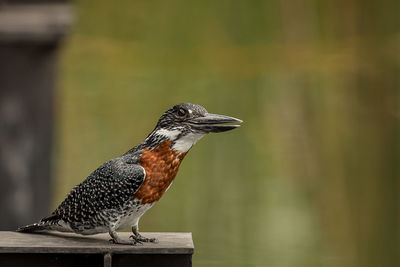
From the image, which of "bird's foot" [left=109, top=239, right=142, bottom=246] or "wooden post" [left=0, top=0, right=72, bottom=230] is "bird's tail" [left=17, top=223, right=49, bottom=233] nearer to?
"bird's foot" [left=109, top=239, right=142, bottom=246]

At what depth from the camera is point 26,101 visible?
12.3ft

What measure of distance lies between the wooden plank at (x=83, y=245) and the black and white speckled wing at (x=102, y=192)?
0.19 ft

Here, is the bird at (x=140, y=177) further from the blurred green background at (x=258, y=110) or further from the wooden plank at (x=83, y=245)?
the blurred green background at (x=258, y=110)

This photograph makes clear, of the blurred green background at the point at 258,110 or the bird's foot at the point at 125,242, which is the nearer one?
the bird's foot at the point at 125,242

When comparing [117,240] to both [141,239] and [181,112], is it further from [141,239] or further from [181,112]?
[181,112]

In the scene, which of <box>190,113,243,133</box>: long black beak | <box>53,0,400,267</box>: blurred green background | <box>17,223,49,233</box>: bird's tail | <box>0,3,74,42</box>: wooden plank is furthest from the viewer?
<box>53,0,400,267</box>: blurred green background

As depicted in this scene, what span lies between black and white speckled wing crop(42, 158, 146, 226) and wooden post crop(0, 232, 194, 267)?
0.06m

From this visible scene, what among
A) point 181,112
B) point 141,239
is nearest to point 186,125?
point 181,112

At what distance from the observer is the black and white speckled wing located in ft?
7.49

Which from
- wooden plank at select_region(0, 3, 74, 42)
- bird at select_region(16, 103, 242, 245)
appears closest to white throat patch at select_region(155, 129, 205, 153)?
bird at select_region(16, 103, 242, 245)

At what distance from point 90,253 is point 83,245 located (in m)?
0.04

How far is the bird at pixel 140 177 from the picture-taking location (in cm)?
226

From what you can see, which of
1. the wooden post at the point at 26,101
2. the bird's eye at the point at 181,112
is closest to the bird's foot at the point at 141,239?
the bird's eye at the point at 181,112

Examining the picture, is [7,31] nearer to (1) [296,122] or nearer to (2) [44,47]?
(2) [44,47]
